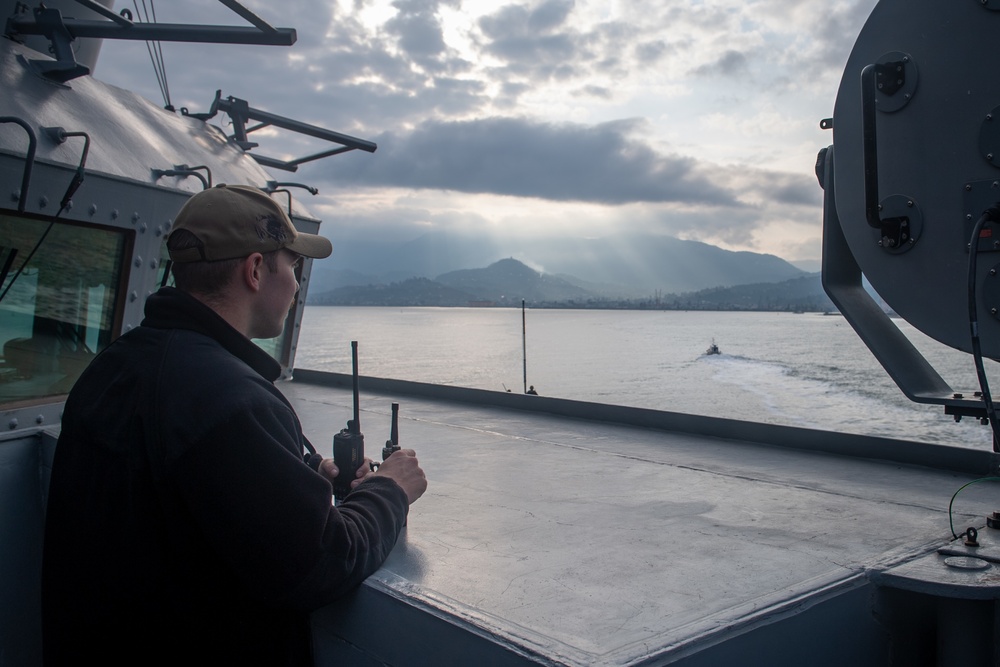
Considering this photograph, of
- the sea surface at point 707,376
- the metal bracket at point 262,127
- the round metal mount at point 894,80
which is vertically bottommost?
the sea surface at point 707,376

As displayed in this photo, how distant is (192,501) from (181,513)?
0.24 ft

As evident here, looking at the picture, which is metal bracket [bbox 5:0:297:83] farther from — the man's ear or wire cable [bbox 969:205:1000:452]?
wire cable [bbox 969:205:1000:452]

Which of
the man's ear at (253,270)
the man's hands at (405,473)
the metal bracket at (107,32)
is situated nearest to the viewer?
the man's ear at (253,270)

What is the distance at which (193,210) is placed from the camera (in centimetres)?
196

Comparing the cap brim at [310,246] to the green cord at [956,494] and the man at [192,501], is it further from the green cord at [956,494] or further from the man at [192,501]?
the green cord at [956,494]

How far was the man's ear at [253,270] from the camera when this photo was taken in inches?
77.4

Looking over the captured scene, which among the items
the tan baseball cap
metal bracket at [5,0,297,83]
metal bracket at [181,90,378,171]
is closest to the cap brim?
the tan baseball cap

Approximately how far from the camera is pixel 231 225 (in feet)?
6.36

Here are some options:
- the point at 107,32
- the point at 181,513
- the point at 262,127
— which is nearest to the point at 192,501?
the point at 181,513

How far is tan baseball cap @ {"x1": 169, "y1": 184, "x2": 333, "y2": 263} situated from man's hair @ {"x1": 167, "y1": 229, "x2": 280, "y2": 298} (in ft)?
0.04

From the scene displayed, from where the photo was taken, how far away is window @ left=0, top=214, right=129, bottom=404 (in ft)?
13.6

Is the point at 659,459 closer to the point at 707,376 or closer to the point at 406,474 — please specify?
the point at 406,474

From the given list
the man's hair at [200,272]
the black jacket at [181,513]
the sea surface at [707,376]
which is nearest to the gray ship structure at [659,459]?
the black jacket at [181,513]

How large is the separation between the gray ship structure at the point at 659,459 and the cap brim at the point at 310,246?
91 centimetres
